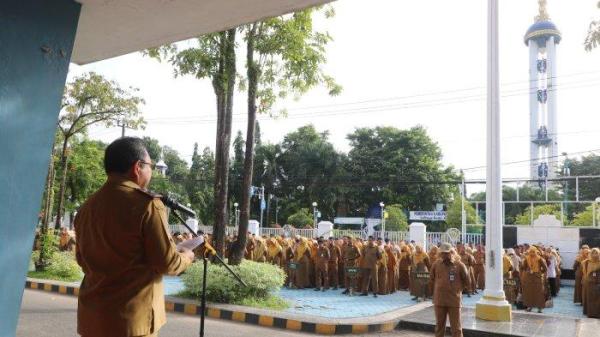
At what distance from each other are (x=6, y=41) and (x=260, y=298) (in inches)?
369

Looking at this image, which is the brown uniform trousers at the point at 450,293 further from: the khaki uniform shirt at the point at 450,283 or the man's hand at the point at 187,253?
→ the man's hand at the point at 187,253

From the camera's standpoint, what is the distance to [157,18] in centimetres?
352

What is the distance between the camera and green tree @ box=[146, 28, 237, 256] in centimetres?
1190

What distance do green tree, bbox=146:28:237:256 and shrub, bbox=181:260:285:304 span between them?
87cm

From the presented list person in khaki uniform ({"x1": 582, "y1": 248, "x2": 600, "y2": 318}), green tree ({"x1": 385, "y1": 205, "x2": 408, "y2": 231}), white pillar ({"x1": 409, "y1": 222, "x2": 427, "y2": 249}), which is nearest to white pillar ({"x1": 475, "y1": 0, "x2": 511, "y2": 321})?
person in khaki uniform ({"x1": 582, "y1": 248, "x2": 600, "y2": 318})

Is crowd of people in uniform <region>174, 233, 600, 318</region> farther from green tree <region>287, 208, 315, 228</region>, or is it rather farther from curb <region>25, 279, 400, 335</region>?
green tree <region>287, 208, 315, 228</region>

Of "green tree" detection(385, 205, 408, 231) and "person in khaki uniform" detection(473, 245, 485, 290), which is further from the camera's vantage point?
"green tree" detection(385, 205, 408, 231)

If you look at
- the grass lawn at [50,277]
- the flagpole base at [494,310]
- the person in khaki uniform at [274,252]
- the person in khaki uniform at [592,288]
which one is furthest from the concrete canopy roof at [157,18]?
the person in khaki uniform at [274,252]

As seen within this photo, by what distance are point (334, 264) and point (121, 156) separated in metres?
14.7

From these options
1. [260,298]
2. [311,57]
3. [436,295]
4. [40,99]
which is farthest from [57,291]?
[40,99]

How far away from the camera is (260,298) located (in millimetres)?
11422

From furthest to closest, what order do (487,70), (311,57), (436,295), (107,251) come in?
(311,57), (487,70), (436,295), (107,251)

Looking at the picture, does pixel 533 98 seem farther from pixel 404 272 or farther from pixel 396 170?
pixel 404 272

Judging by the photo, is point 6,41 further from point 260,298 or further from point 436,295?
point 260,298
